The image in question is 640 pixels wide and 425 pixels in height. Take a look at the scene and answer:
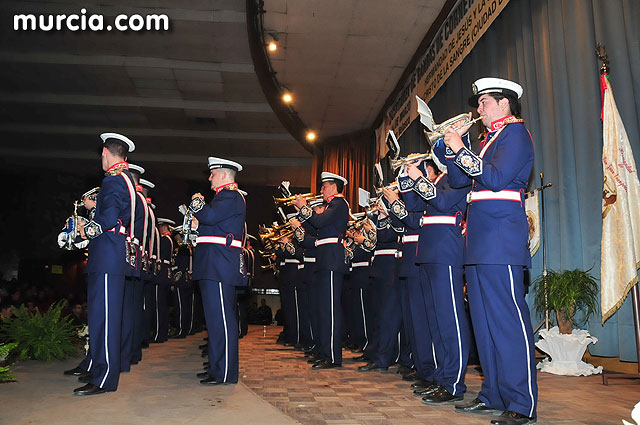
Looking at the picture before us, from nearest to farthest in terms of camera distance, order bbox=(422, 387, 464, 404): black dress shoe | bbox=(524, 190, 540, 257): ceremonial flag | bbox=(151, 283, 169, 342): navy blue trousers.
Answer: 1. bbox=(422, 387, 464, 404): black dress shoe
2. bbox=(524, 190, 540, 257): ceremonial flag
3. bbox=(151, 283, 169, 342): navy blue trousers

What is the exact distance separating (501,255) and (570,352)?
2275 mm

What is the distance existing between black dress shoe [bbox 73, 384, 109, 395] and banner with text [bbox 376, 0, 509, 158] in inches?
191

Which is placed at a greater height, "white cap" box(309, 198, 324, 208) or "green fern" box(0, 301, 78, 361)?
"white cap" box(309, 198, 324, 208)

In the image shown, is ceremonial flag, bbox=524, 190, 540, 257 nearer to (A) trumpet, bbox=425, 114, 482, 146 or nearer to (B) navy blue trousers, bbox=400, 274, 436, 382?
(B) navy blue trousers, bbox=400, 274, 436, 382

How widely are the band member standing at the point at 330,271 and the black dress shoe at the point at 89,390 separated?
1.88m

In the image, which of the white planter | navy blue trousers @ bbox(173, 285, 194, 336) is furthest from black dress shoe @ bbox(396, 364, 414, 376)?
navy blue trousers @ bbox(173, 285, 194, 336)

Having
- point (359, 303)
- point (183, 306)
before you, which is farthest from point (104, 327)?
point (183, 306)

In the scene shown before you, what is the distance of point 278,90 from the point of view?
9930mm

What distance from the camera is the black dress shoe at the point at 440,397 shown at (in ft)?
10.6

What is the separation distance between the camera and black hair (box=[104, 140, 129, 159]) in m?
3.82

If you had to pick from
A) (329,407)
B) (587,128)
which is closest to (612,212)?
(587,128)

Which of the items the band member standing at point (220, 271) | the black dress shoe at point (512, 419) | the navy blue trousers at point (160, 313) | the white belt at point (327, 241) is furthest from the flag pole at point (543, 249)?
the navy blue trousers at point (160, 313)

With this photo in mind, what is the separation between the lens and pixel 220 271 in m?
3.90

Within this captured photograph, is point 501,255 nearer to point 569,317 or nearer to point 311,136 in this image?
point 569,317
